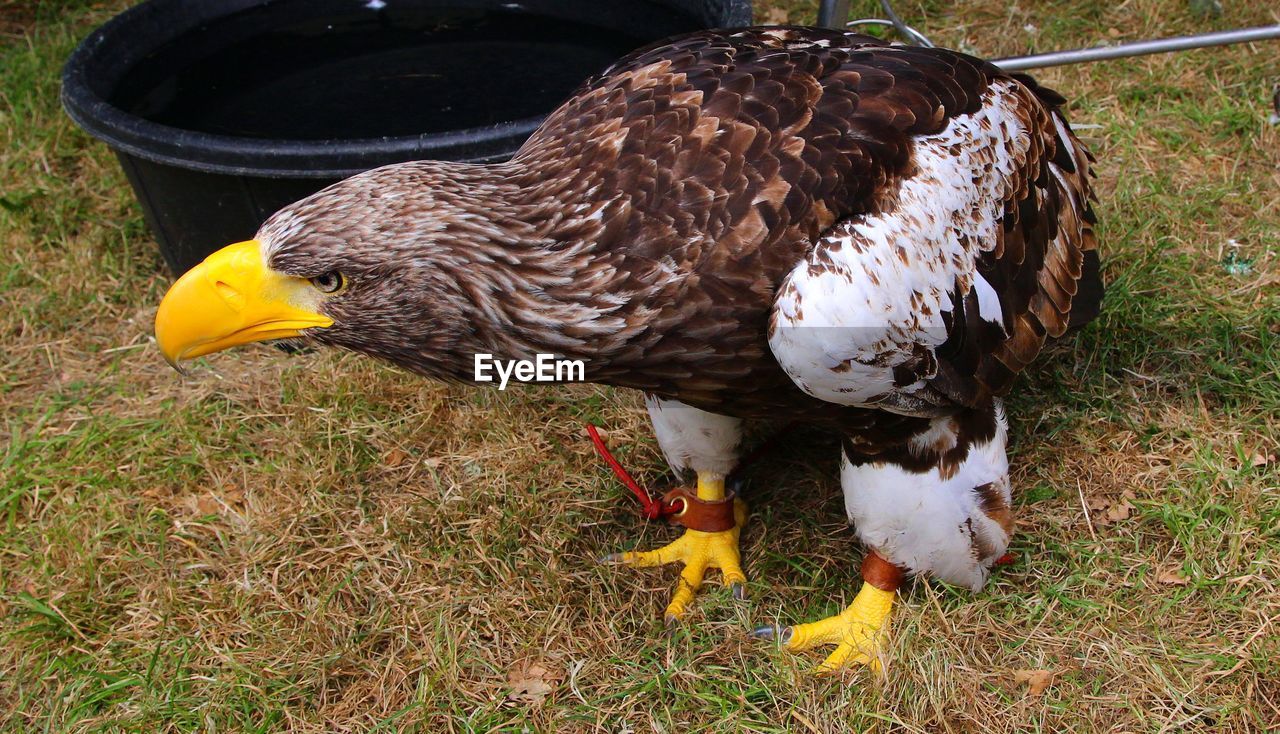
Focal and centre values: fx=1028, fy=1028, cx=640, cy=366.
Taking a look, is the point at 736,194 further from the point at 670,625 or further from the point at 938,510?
the point at 670,625

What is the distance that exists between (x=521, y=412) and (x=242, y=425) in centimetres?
93

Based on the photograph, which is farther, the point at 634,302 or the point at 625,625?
the point at 625,625

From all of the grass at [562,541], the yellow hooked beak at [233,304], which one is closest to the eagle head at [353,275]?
the yellow hooked beak at [233,304]

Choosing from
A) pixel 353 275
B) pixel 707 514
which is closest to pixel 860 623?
A: pixel 707 514

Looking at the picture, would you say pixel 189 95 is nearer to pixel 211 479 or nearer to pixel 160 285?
pixel 160 285

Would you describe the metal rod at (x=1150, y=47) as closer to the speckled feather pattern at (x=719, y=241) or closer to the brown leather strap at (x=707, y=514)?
the speckled feather pattern at (x=719, y=241)

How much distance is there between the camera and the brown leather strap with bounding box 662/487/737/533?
2.87 meters

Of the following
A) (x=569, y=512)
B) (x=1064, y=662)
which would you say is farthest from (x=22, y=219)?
(x=1064, y=662)

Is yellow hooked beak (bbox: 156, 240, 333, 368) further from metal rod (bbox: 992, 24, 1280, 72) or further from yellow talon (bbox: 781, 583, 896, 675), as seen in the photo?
metal rod (bbox: 992, 24, 1280, 72)

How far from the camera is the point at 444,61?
4.54 metres

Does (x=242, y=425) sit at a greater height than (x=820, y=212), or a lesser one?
lesser

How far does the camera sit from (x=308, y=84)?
174 inches

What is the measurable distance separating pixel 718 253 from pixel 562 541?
1256 millimetres

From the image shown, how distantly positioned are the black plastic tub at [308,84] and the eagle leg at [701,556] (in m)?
1.18
